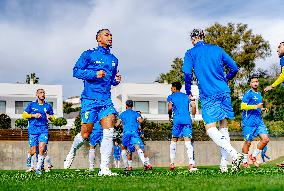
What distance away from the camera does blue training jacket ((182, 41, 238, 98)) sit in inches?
363

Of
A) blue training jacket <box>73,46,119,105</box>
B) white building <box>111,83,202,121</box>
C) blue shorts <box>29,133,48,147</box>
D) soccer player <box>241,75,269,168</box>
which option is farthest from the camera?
white building <box>111,83,202,121</box>

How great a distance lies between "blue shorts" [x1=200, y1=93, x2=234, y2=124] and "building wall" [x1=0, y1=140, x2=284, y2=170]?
19.1 m

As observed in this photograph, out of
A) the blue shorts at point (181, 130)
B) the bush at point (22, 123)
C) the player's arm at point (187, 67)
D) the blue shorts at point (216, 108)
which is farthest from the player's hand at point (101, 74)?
the bush at point (22, 123)

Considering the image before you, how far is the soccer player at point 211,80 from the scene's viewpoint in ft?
A: 29.6

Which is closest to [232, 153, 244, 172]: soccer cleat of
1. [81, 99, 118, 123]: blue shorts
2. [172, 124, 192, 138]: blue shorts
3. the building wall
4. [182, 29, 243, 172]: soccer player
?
[182, 29, 243, 172]: soccer player

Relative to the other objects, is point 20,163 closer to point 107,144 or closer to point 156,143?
point 156,143

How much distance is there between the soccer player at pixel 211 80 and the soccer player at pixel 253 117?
16.1 ft

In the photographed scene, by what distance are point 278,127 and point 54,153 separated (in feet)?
98.8

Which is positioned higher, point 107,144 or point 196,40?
point 196,40

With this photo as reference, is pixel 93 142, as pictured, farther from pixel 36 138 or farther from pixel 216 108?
pixel 216 108

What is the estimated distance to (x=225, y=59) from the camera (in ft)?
30.9

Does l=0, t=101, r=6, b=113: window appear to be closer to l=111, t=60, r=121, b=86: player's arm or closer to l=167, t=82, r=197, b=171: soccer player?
l=167, t=82, r=197, b=171: soccer player

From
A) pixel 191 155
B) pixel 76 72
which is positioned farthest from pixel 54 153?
pixel 76 72

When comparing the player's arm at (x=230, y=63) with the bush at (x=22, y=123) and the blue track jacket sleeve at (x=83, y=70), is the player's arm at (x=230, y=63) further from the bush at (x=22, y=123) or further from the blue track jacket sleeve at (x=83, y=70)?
the bush at (x=22, y=123)
